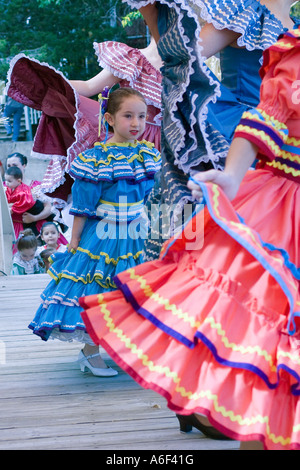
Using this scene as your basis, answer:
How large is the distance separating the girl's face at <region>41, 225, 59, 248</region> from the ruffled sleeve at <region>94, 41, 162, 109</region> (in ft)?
10.6

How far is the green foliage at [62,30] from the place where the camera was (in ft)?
54.5

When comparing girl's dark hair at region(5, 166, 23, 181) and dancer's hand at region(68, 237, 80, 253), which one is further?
girl's dark hair at region(5, 166, 23, 181)

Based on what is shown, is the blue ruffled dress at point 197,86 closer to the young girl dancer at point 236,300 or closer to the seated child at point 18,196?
the young girl dancer at point 236,300

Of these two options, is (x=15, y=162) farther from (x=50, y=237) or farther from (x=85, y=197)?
(x=85, y=197)

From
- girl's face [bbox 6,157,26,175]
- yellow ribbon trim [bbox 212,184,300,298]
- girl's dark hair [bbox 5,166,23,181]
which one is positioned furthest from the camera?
girl's face [bbox 6,157,26,175]

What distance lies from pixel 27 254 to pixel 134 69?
10.2 ft

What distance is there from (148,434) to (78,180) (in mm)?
1318

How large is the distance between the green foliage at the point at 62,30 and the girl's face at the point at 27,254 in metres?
10.2

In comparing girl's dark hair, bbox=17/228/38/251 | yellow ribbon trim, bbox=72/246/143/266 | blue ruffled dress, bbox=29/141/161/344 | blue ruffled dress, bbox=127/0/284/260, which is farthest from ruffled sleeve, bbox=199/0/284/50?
girl's dark hair, bbox=17/228/38/251

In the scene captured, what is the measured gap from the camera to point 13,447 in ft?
8.78

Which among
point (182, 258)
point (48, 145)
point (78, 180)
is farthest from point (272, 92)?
point (48, 145)

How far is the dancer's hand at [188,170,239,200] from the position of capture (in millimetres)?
1948

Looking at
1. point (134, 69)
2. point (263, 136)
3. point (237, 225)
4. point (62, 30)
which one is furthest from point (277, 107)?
point (62, 30)

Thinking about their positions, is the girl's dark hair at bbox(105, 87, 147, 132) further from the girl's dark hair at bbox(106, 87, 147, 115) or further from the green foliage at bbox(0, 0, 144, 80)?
the green foliage at bbox(0, 0, 144, 80)
